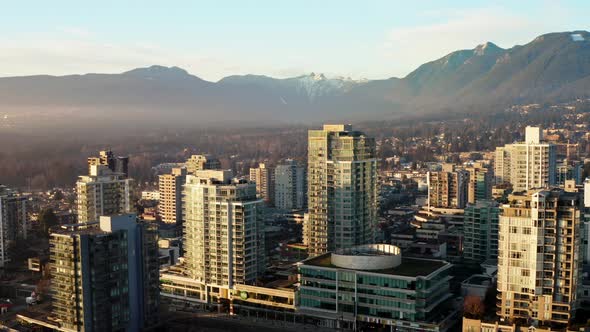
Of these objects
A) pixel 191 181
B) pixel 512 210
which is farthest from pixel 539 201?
pixel 191 181

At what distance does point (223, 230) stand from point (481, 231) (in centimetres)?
617

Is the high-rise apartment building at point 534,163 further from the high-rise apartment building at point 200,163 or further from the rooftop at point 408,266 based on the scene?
the high-rise apartment building at point 200,163

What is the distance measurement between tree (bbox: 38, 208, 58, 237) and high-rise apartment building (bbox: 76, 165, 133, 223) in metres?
3.76

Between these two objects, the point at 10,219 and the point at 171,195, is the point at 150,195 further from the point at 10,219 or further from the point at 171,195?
the point at 10,219

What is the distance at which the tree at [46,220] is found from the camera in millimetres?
18703

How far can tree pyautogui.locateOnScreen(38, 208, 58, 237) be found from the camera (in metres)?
18.7

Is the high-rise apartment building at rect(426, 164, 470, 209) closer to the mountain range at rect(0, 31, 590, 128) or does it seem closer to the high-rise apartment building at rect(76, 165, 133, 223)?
the mountain range at rect(0, 31, 590, 128)

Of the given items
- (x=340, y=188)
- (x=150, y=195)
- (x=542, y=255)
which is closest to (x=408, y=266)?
(x=542, y=255)

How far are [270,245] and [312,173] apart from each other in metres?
4.23

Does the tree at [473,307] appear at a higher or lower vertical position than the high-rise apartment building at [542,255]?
lower

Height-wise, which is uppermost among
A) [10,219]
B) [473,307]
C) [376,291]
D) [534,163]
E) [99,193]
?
[534,163]

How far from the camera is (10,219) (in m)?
16.6

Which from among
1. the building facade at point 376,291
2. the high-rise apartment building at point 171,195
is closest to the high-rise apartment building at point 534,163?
the building facade at point 376,291

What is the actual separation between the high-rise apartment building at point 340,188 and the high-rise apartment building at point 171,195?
27.4 ft
